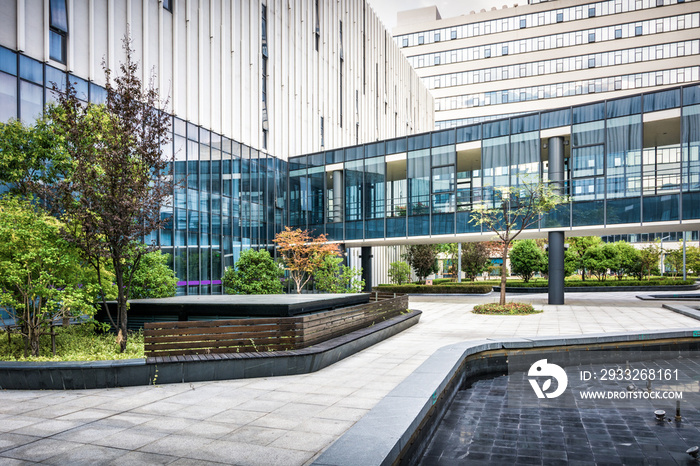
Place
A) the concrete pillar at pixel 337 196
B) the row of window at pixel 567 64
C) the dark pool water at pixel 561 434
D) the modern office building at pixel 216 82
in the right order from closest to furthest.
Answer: the dark pool water at pixel 561 434 < the modern office building at pixel 216 82 < the concrete pillar at pixel 337 196 < the row of window at pixel 567 64

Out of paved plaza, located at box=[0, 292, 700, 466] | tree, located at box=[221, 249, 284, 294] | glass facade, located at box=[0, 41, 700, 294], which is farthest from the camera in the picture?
glass facade, located at box=[0, 41, 700, 294]

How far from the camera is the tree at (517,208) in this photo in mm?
22306

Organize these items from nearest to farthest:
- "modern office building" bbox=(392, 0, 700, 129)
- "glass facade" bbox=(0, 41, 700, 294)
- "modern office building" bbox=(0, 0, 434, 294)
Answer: "modern office building" bbox=(0, 0, 434, 294), "glass facade" bbox=(0, 41, 700, 294), "modern office building" bbox=(392, 0, 700, 129)

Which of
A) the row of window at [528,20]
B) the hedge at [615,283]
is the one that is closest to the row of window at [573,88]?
the row of window at [528,20]

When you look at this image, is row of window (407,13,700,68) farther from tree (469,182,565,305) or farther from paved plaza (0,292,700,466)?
paved plaza (0,292,700,466)

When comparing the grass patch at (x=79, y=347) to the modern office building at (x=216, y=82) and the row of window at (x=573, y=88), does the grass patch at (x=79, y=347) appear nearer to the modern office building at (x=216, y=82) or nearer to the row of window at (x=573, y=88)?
the modern office building at (x=216, y=82)

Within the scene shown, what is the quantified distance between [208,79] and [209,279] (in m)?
10.3

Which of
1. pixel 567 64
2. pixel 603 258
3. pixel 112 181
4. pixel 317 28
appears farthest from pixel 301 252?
pixel 567 64

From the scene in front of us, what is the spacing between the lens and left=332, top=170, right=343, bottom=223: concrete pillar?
3219 centimetres

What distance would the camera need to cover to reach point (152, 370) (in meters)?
8.15

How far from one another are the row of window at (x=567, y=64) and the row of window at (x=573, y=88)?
1934 millimetres

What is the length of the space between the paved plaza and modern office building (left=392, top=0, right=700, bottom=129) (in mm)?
68711

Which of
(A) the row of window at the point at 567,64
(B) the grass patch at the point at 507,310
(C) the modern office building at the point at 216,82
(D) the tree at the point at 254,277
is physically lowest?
(B) the grass patch at the point at 507,310

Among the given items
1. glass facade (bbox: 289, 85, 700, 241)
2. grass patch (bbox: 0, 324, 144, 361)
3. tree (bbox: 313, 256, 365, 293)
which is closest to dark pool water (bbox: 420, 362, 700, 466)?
grass patch (bbox: 0, 324, 144, 361)
